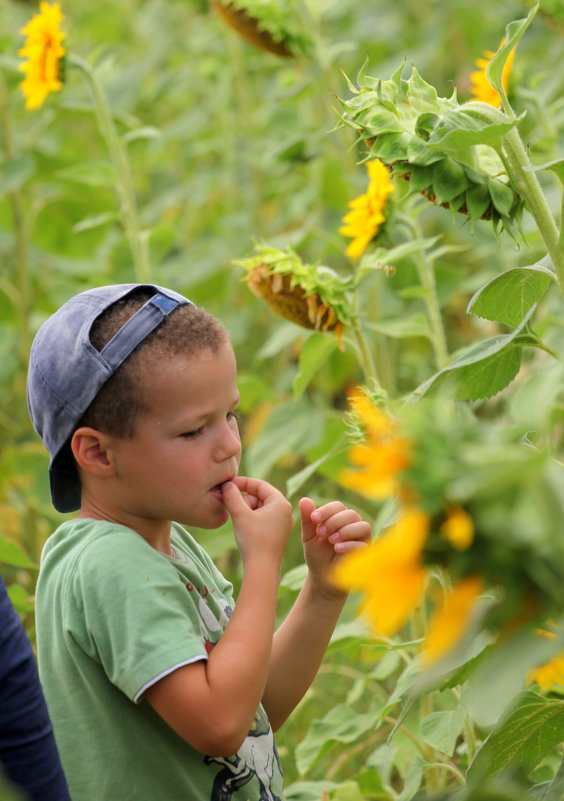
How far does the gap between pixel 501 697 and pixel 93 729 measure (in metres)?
0.37

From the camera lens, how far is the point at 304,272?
938 millimetres

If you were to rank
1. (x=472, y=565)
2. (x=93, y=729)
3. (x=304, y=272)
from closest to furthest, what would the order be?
(x=472, y=565) → (x=93, y=729) → (x=304, y=272)

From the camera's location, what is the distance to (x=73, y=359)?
0.70 m

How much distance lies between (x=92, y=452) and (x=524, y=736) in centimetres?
33

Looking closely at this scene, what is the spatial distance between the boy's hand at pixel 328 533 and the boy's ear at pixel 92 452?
0.46ft

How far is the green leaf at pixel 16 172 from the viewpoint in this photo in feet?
5.42

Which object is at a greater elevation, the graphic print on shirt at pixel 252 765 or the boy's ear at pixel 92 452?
the boy's ear at pixel 92 452

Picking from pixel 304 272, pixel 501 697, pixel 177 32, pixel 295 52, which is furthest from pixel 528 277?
pixel 177 32

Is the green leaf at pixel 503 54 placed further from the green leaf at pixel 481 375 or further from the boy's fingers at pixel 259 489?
the boy's fingers at pixel 259 489

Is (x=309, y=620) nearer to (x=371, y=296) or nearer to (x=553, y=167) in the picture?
(x=553, y=167)

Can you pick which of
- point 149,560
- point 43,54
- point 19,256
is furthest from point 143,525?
point 19,256

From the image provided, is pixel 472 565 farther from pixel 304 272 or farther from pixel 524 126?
pixel 524 126

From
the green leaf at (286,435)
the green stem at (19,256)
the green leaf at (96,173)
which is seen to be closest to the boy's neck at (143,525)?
the green leaf at (286,435)

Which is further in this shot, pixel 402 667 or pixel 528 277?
pixel 402 667
